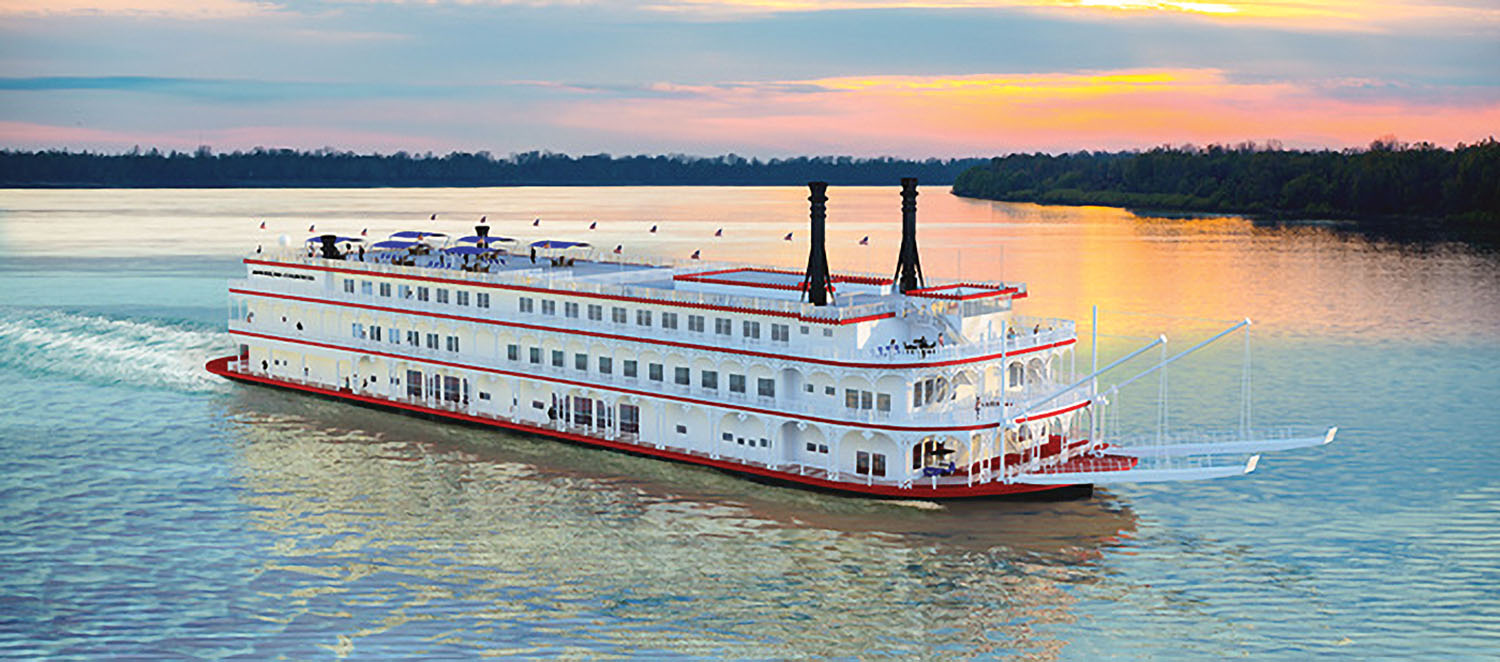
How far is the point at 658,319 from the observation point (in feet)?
163

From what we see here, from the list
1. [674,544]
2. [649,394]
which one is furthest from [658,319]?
[674,544]

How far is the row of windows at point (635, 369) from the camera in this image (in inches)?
1853

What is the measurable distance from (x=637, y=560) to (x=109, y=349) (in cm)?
Result: 4726

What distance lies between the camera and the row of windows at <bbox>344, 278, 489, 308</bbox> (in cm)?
5612

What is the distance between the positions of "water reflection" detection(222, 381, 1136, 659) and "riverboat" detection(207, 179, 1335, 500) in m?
1.38

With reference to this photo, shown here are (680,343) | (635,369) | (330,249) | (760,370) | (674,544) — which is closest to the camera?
(674,544)

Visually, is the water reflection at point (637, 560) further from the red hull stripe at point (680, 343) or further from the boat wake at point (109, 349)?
the boat wake at point (109, 349)

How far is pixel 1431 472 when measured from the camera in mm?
47406

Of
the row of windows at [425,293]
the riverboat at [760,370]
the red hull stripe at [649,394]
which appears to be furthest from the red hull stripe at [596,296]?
the red hull stripe at [649,394]

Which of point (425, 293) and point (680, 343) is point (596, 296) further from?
point (425, 293)

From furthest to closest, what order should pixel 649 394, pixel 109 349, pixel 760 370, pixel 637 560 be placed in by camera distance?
pixel 109 349 → pixel 649 394 → pixel 760 370 → pixel 637 560

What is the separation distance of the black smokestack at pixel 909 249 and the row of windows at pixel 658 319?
5.71 metres

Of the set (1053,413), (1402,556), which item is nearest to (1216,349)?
(1053,413)

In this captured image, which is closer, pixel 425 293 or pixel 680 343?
pixel 680 343
